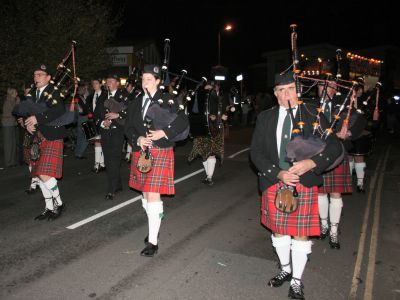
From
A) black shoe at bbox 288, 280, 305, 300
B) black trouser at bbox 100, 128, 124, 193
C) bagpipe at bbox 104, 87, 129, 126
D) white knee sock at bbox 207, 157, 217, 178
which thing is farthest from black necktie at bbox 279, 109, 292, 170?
white knee sock at bbox 207, 157, 217, 178

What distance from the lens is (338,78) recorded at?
412 centimetres

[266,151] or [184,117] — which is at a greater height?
[184,117]

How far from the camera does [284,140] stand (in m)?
3.17

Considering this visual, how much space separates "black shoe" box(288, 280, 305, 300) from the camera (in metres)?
3.23

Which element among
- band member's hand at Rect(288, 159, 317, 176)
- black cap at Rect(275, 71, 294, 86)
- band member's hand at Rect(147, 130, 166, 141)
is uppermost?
black cap at Rect(275, 71, 294, 86)

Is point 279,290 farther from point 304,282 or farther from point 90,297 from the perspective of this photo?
point 90,297

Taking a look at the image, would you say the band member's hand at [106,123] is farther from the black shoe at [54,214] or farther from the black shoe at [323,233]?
the black shoe at [323,233]

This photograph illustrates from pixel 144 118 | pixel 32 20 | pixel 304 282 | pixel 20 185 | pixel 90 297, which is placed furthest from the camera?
pixel 32 20

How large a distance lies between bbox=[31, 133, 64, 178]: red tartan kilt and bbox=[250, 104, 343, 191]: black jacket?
3037mm

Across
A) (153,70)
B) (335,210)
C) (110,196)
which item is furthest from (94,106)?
(335,210)

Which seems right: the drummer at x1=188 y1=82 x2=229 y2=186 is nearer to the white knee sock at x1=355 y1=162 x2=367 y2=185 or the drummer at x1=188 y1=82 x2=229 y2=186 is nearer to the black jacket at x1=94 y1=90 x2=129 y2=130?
the black jacket at x1=94 y1=90 x2=129 y2=130

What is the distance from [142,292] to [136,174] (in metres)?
1.32

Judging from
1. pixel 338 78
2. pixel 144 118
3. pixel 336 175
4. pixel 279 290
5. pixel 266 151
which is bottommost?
pixel 279 290

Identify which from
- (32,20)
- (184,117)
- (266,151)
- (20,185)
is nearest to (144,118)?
(184,117)
